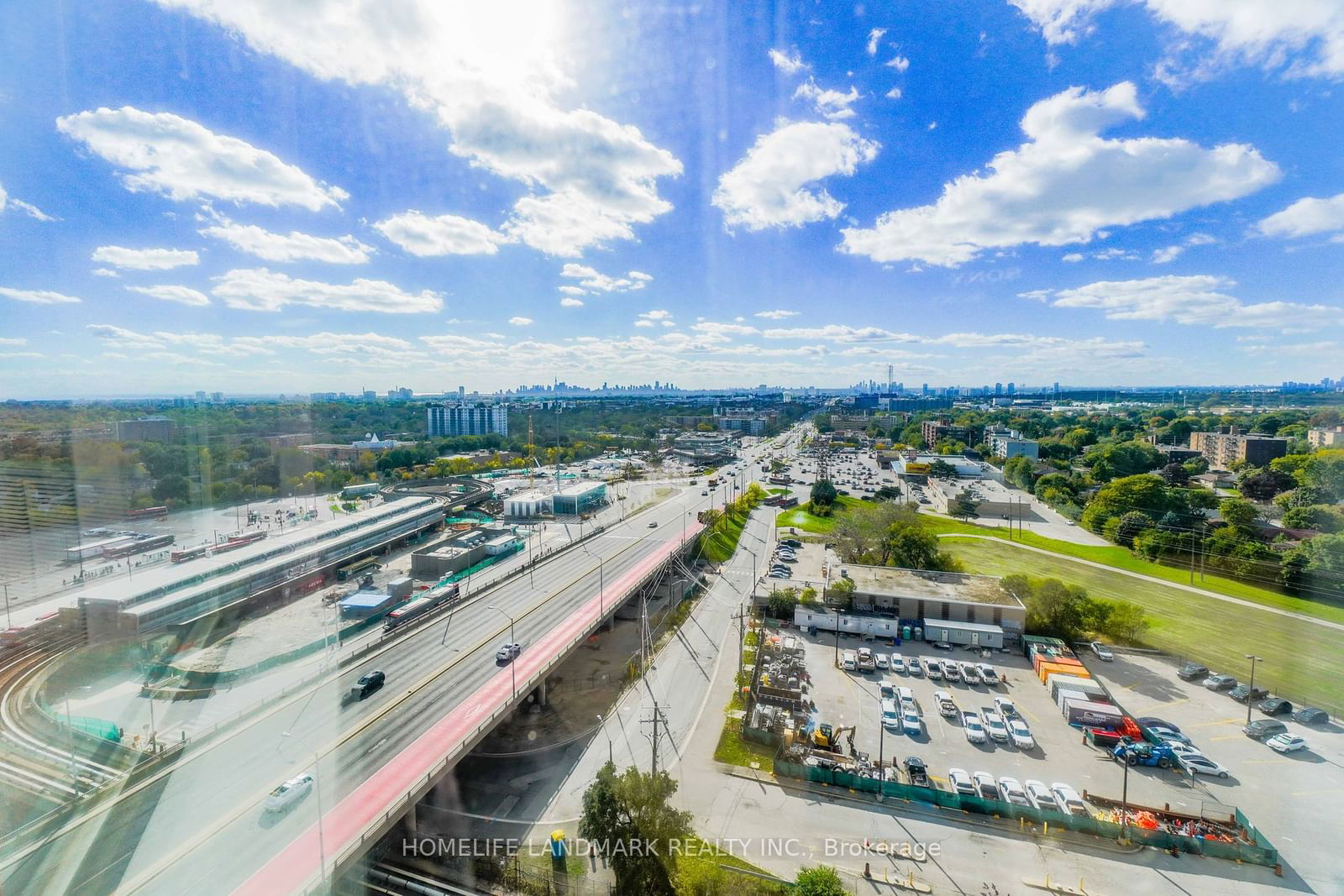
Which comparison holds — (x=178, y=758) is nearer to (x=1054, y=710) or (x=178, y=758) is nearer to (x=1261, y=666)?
(x=1054, y=710)

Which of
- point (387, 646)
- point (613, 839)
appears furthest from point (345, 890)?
point (387, 646)

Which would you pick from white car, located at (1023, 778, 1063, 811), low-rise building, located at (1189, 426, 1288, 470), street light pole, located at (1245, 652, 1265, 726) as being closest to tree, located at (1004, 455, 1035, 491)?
low-rise building, located at (1189, 426, 1288, 470)

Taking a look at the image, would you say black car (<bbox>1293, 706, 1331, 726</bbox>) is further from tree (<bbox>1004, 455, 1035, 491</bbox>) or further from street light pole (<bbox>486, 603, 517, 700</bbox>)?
tree (<bbox>1004, 455, 1035, 491</bbox>)

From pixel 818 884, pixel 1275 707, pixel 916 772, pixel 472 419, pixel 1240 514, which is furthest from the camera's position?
pixel 472 419

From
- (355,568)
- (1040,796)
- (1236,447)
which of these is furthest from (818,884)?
(1236,447)

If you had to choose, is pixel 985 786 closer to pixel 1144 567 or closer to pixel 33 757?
pixel 33 757

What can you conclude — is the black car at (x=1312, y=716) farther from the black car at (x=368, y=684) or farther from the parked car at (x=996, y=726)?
the black car at (x=368, y=684)
